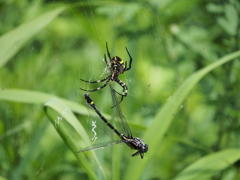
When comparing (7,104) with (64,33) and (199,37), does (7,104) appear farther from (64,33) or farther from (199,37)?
(64,33)

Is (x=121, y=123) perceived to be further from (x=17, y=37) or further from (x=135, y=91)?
(x=135, y=91)

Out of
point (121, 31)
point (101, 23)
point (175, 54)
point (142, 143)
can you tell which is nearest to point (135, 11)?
point (121, 31)

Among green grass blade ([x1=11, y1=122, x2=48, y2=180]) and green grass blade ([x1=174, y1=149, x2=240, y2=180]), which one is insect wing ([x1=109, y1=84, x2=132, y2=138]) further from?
green grass blade ([x1=11, y1=122, x2=48, y2=180])

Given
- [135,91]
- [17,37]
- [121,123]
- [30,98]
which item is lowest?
[121,123]

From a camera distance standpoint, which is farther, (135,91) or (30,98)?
(135,91)

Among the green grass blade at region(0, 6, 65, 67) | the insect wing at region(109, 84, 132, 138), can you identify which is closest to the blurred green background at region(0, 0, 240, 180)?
the green grass blade at region(0, 6, 65, 67)

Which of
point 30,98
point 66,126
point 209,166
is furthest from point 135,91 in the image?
point 66,126

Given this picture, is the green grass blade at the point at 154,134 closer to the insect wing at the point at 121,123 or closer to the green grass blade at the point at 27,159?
the insect wing at the point at 121,123
